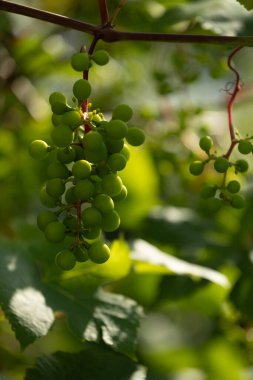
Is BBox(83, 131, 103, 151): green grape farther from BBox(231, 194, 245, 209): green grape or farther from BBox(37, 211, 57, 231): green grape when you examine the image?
BBox(231, 194, 245, 209): green grape

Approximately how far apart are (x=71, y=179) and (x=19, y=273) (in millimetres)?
415

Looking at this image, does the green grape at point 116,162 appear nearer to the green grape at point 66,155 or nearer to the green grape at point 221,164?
the green grape at point 66,155

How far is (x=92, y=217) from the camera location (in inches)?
34.3

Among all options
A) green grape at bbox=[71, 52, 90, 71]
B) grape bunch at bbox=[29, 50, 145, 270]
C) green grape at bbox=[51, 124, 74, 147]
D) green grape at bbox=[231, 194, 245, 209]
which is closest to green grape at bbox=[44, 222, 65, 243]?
grape bunch at bbox=[29, 50, 145, 270]

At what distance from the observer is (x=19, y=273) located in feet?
4.13

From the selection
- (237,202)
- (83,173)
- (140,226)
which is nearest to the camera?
(83,173)

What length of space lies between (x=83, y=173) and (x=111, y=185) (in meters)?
0.05

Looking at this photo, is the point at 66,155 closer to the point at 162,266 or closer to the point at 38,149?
the point at 38,149

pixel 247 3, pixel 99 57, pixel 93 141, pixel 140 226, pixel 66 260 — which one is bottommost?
pixel 66 260

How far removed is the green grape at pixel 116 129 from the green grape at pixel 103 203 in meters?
0.08

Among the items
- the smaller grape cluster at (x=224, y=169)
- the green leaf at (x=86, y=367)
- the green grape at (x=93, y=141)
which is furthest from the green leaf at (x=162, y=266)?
the green grape at (x=93, y=141)

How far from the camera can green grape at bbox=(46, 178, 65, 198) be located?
0.88 meters

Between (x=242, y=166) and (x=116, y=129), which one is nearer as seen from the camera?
(x=116, y=129)

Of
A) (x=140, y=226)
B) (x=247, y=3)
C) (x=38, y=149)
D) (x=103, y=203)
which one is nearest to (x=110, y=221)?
(x=103, y=203)
